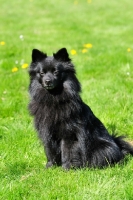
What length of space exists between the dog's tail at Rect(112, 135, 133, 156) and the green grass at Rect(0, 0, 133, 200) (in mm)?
357

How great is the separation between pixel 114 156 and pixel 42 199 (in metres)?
1.18

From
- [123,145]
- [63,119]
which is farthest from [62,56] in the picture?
[123,145]

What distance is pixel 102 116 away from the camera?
4781 millimetres

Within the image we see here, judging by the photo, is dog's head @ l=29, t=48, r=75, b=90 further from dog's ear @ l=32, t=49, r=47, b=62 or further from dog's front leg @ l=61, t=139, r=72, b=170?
dog's front leg @ l=61, t=139, r=72, b=170

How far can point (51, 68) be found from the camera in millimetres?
3691

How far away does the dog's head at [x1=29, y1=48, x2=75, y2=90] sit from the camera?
3.65m

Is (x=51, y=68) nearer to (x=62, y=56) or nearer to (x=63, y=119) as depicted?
(x=62, y=56)

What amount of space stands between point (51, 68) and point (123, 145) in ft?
4.36

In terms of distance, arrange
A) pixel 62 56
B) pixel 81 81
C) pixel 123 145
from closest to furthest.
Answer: pixel 62 56, pixel 123 145, pixel 81 81

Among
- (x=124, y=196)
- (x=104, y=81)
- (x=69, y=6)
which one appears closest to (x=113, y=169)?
(x=124, y=196)

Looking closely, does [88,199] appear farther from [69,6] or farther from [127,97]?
[69,6]

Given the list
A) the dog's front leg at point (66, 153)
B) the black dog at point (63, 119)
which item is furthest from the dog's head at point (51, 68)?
the dog's front leg at point (66, 153)

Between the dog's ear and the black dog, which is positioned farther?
the dog's ear

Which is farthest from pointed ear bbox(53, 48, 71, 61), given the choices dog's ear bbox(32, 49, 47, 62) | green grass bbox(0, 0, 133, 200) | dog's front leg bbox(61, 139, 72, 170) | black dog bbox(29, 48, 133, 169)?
green grass bbox(0, 0, 133, 200)
